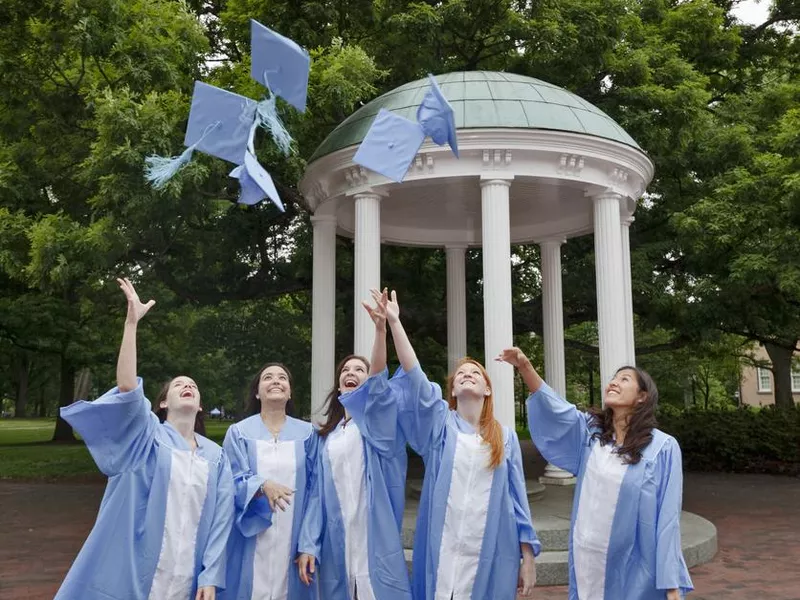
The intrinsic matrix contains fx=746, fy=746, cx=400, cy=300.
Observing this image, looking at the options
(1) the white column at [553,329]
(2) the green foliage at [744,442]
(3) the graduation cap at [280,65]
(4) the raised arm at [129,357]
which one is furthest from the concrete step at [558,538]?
(2) the green foliage at [744,442]

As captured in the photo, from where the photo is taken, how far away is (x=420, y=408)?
418 cm

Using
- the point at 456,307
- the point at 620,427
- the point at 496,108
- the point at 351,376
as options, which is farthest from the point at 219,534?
the point at 456,307

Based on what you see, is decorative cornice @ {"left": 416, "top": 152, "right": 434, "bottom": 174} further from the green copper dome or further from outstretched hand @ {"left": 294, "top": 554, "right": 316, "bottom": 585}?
outstretched hand @ {"left": 294, "top": 554, "right": 316, "bottom": 585}

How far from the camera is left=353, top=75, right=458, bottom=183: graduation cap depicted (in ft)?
20.9

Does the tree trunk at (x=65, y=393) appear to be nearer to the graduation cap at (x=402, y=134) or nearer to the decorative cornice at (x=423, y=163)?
the decorative cornice at (x=423, y=163)

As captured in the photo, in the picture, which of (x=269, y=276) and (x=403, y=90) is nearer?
(x=403, y=90)

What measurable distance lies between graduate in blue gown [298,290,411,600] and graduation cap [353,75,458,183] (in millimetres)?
2573

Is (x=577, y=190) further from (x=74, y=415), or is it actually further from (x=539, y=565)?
(x=74, y=415)

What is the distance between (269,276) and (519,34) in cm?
750

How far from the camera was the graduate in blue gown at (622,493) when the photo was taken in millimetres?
3635

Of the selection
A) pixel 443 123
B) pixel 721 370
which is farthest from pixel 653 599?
pixel 721 370

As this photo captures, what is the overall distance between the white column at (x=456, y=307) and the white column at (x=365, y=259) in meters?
3.39

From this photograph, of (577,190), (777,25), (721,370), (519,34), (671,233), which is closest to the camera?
(577,190)

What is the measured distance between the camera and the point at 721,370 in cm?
3400
